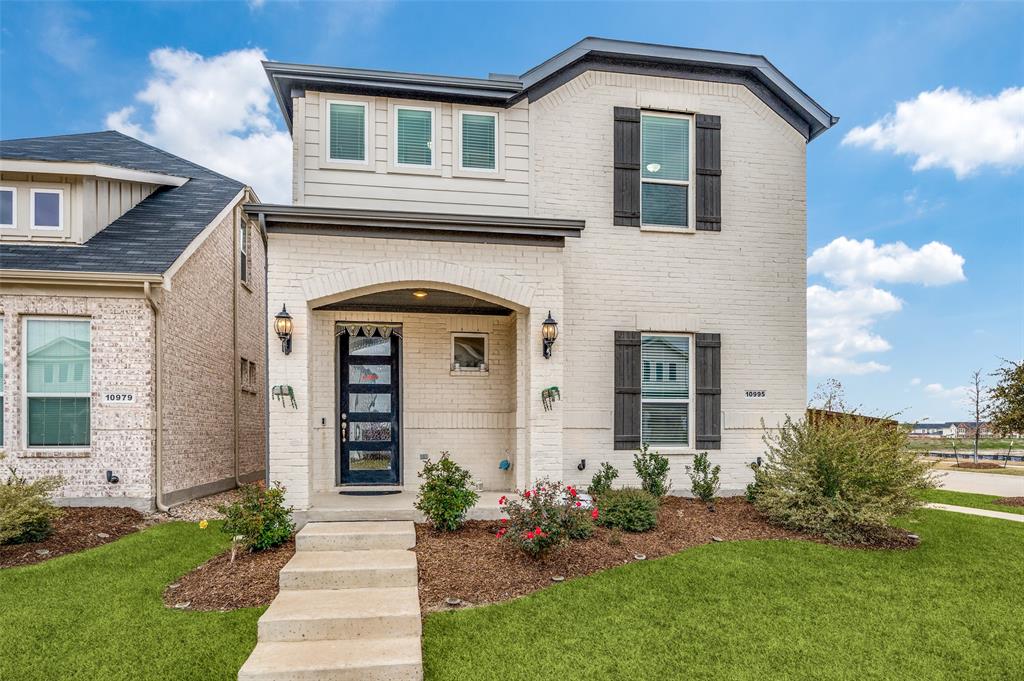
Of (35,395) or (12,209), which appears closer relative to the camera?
(35,395)

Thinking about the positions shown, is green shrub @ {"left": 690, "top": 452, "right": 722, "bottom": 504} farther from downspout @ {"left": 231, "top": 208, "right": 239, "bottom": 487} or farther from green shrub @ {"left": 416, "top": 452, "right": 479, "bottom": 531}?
downspout @ {"left": 231, "top": 208, "right": 239, "bottom": 487}

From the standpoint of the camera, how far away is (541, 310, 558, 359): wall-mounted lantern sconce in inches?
291

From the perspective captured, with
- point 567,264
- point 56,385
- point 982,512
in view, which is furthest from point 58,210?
point 982,512

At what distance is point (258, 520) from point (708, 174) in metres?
7.88

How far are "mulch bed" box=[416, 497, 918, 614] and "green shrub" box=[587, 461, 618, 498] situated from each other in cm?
81

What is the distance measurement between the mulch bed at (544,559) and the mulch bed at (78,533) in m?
4.23

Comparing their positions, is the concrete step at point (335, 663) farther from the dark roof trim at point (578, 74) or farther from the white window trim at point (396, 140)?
the dark roof trim at point (578, 74)

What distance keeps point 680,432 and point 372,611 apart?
5.64 meters

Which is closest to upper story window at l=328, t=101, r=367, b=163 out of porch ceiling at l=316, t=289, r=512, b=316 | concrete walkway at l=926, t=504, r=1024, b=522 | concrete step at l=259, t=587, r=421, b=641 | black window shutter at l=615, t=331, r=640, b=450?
porch ceiling at l=316, t=289, r=512, b=316

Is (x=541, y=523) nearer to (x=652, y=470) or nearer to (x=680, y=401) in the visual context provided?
(x=652, y=470)

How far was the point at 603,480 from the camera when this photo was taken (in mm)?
8266

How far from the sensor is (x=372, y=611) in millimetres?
4738

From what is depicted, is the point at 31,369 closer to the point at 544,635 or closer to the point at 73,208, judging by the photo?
the point at 73,208

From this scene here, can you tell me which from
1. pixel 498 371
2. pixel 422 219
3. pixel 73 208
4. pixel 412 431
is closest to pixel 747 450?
pixel 498 371
